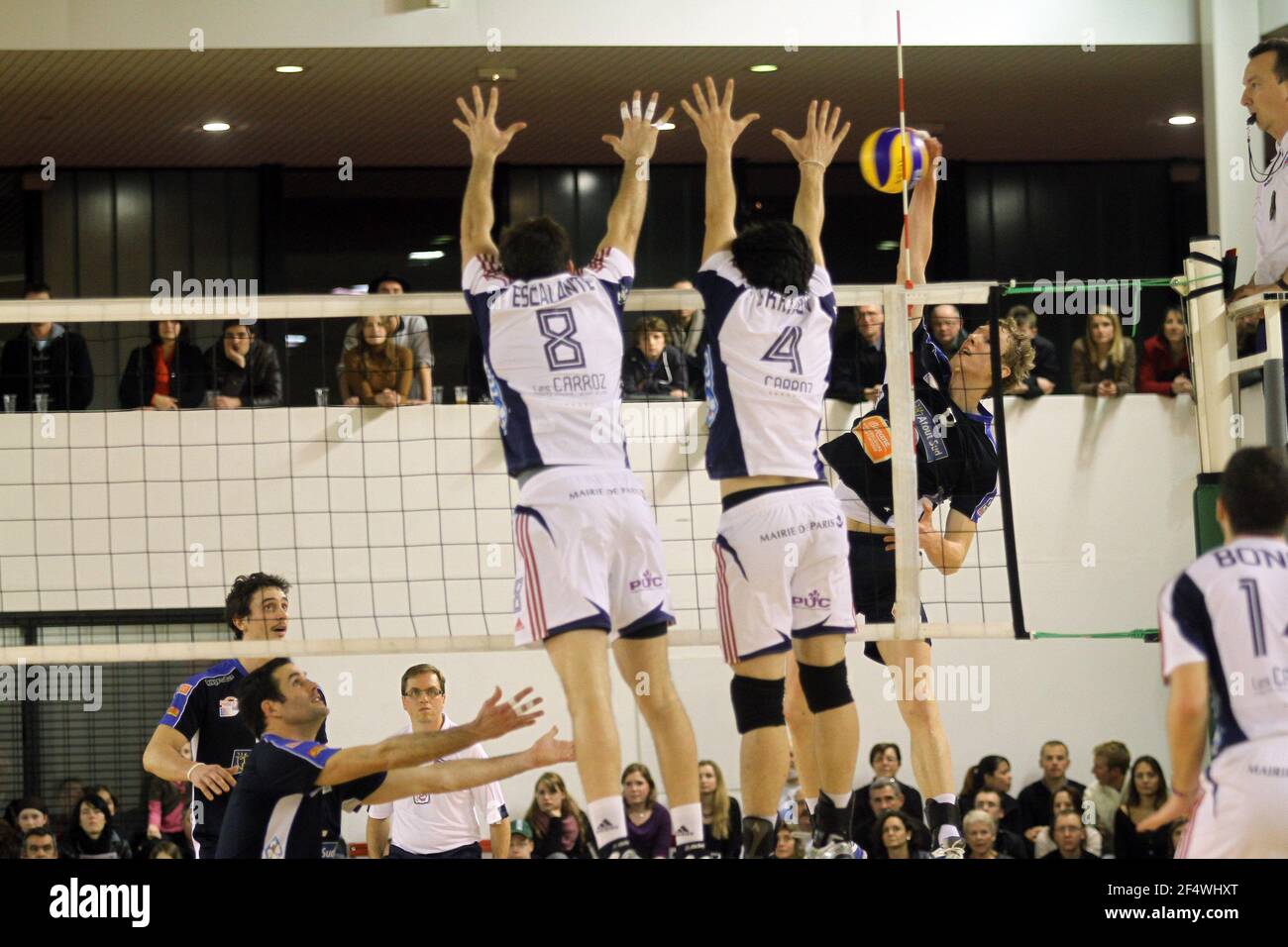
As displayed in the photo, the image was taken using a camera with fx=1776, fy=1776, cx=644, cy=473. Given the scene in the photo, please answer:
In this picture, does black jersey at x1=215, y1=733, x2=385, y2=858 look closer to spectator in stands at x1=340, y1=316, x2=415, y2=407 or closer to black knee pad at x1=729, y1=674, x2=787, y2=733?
black knee pad at x1=729, y1=674, x2=787, y2=733

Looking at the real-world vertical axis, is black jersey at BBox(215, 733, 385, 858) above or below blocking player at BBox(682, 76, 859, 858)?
below

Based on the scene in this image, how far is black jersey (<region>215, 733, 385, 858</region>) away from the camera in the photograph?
575 centimetres

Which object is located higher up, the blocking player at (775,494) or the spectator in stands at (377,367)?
the spectator in stands at (377,367)

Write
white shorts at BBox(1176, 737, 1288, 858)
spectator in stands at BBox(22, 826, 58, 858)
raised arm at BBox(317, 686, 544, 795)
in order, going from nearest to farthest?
white shorts at BBox(1176, 737, 1288, 858) < raised arm at BBox(317, 686, 544, 795) < spectator in stands at BBox(22, 826, 58, 858)

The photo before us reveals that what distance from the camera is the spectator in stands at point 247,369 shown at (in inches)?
431

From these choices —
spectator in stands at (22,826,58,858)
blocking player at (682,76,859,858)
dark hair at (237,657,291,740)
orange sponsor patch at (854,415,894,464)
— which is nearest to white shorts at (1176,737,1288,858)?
blocking player at (682,76,859,858)

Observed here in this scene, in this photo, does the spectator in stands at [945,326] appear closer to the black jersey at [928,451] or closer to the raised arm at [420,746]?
the black jersey at [928,451]

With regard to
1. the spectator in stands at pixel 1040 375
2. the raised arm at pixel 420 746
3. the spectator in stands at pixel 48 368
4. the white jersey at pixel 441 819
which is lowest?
the white jersey at pixel 441 819

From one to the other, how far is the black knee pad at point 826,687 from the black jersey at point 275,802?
1735mm

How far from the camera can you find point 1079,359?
1185 cm

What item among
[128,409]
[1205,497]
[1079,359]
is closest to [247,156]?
[128,409]

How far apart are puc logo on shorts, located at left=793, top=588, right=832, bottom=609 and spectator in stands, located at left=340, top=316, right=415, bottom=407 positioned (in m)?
4.93

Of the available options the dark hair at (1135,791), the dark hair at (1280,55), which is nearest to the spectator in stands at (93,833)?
the dark hair at (1135,791)
